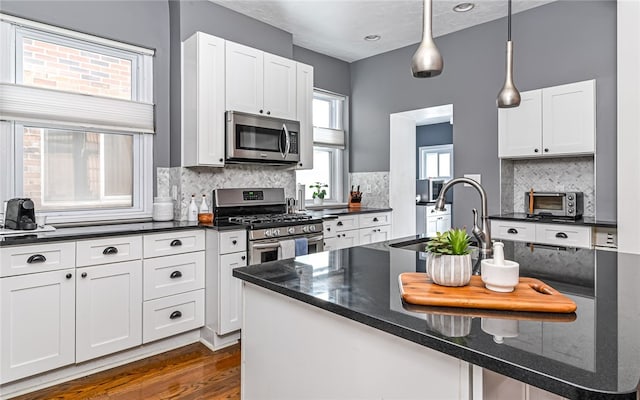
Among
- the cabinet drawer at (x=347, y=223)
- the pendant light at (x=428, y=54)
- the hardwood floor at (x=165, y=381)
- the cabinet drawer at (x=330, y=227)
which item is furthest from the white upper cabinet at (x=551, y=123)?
the hardwood floor at (x=165, y=381)

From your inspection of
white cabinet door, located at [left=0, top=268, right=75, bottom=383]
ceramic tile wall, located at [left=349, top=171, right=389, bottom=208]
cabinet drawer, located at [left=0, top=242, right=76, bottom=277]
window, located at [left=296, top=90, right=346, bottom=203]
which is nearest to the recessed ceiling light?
window, located at [left=296, top=90, right=346, bottom=203]

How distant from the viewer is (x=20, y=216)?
95.3 inches

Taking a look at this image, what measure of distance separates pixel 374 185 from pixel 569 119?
7.67ft

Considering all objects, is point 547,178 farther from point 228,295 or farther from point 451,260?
point 451,260

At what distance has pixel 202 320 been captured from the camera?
121 inches

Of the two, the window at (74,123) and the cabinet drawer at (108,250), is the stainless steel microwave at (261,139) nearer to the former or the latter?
the window at (74,123)

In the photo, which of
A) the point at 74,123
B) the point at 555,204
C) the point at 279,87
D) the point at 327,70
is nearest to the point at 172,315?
the point at 74,123

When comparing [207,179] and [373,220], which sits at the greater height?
[207,179]

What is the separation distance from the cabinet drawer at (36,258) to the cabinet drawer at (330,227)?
7.51 feet

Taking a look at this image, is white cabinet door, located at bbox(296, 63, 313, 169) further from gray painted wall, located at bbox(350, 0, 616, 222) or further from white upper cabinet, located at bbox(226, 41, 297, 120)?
gray painted wall, located at bbox(350, 0, 616, 222)

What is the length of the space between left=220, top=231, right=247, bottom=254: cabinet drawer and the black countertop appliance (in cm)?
119

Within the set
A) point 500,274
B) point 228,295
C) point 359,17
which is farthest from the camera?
point 359,17

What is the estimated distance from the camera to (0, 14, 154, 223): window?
2789mm

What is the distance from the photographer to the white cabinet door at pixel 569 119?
3.34 meters
